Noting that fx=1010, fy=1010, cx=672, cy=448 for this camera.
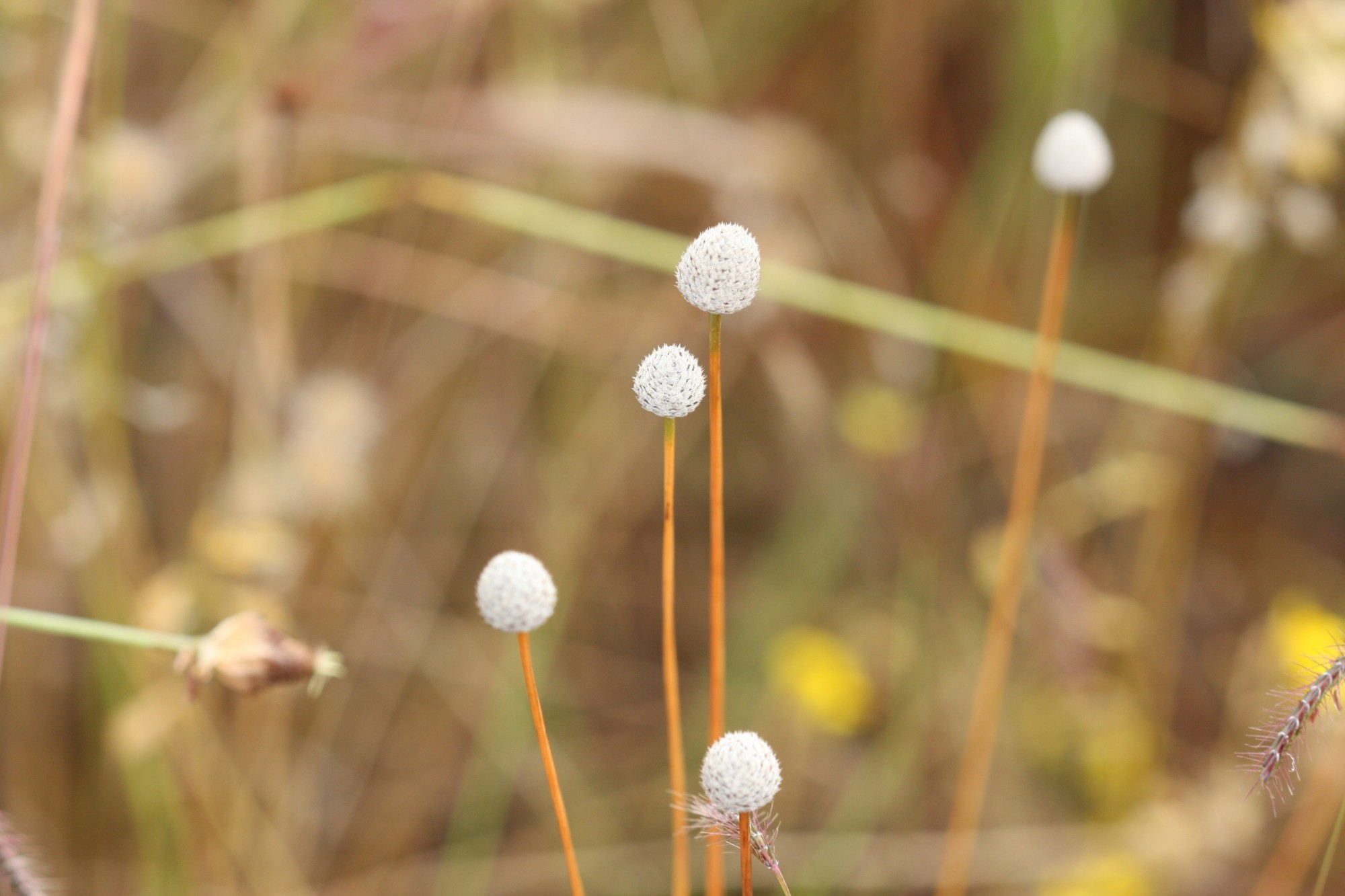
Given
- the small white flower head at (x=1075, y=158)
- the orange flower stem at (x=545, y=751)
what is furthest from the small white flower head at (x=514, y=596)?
the small white flower head at (x=1075, y=158)

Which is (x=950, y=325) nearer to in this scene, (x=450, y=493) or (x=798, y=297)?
(x=798, y=297)

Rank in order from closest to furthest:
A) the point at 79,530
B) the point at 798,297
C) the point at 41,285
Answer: the point at 41,285 → the point at 798,297 → the point at 79,530

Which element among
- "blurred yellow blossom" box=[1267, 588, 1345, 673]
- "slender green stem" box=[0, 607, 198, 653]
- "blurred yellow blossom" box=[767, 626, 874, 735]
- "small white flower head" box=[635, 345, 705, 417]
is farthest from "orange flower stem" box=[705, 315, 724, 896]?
"blurred yellow blossom" box=[1267, 588, 1345, 673]

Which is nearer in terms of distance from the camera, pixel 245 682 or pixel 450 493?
pixel 245 682

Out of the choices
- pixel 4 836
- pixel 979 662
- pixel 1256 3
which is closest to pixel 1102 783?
pixel 979 662

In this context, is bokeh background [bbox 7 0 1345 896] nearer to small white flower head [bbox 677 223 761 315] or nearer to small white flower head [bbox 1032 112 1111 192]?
small white flower head [bbox 1032 112 1111 192]

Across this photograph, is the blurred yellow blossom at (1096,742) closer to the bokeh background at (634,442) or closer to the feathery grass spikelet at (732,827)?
the bokeh background at (634,442)

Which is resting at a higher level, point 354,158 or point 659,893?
point 354,158

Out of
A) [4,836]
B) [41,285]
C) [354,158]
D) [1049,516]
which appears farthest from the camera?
[354,158]
